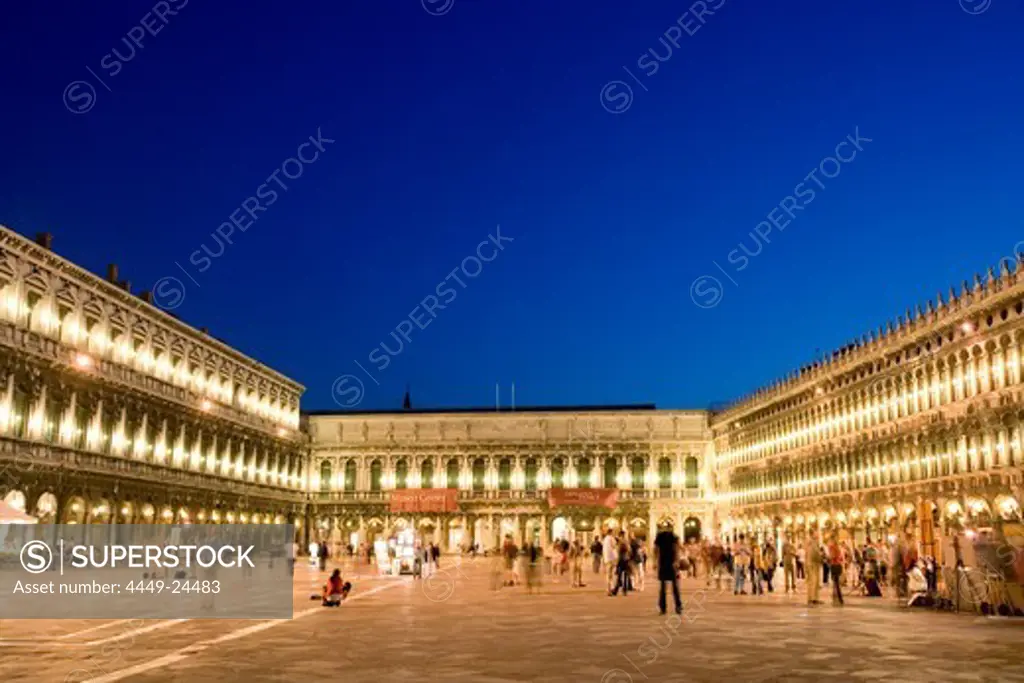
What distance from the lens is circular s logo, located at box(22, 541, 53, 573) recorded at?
113ft

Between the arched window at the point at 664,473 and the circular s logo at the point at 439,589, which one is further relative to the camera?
the arched window at the point at 664,473

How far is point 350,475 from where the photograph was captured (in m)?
100

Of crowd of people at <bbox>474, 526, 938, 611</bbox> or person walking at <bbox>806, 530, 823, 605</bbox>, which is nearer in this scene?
crowd of people at <bbox>474, 526, 938, 611</bbox>

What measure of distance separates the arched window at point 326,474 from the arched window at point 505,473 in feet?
52.3

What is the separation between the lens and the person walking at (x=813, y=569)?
84.0ft

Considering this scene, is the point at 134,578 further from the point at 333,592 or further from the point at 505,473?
the point at 505,473

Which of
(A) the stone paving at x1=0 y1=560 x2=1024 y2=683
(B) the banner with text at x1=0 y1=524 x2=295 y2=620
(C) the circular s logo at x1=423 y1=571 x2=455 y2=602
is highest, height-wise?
(B) the banner with text at x1=0 y1=524 x2=295 y2=620

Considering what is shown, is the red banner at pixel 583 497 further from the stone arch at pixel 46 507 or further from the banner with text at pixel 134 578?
the stone arch at pixel 46 507

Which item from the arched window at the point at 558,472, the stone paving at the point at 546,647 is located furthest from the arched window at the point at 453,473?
the stone paving at the point at 546,647

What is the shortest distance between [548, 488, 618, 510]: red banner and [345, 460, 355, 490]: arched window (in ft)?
87.1

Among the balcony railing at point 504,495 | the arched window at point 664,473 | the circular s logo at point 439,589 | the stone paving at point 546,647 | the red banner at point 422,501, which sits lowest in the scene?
the circular s logo at point 439,589

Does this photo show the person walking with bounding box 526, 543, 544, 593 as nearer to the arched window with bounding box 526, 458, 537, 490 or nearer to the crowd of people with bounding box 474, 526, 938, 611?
the crowd of people with bounding box 474, 526, 938, 611

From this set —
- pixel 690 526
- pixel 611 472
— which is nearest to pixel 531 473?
pixel 611 472

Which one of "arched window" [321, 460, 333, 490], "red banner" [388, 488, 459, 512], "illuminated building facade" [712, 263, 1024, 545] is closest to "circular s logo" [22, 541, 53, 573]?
"illuminated building facade" [712, 263, 1024, 545]
